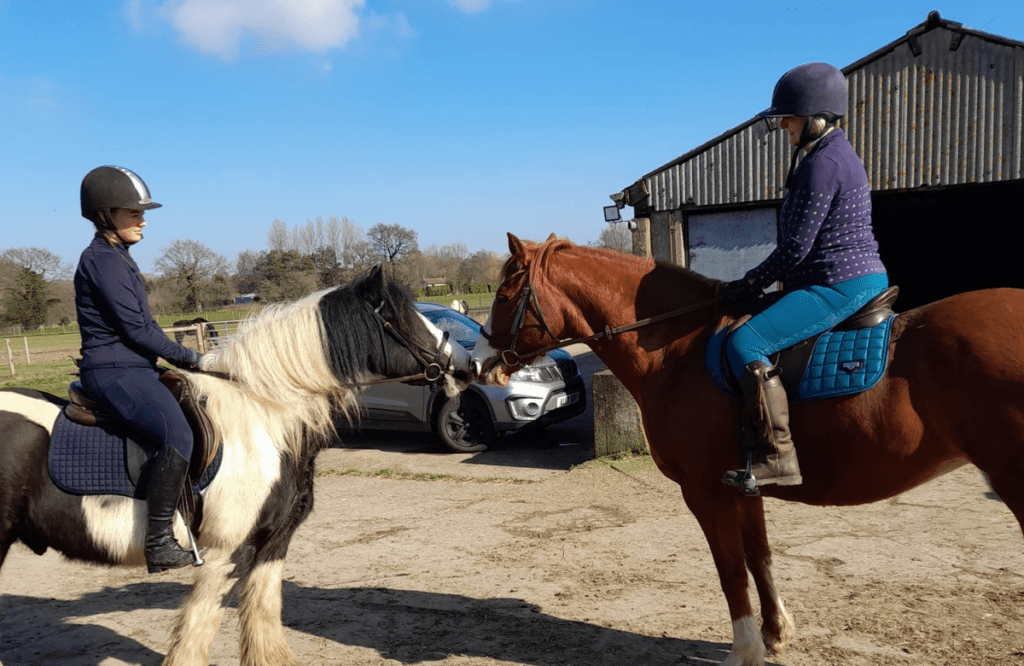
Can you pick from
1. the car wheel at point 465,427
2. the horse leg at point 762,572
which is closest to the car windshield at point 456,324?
the car wheel at point 465,427

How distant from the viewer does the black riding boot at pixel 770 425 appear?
10.2 ft

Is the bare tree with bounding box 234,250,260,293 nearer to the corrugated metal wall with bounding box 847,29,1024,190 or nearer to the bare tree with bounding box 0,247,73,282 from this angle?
the bare tree with bounding box 0,247,73,282

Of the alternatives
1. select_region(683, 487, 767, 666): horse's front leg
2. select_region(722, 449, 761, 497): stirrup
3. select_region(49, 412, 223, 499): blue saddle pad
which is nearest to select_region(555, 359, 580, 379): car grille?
select_region(683, 487, 767, 666): horse's front leg

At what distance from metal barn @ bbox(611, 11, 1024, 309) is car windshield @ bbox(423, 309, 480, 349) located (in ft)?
9.64

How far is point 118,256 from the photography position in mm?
3350

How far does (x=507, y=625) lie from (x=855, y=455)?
7.69 ft

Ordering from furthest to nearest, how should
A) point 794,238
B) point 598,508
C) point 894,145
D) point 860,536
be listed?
point 894,145, point 598,508, point 860,536, point 794,238

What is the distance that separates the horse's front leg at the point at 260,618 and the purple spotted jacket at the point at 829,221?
299 cm

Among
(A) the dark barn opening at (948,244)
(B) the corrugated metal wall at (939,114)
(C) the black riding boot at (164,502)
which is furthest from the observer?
(A) the dark barn opening at (948,244)

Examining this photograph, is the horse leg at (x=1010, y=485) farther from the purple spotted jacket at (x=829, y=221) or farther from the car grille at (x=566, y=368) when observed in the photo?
the car grille at (x=566, y=368)

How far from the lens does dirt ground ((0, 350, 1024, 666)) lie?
396 cm

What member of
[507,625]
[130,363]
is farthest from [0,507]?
[507,625]

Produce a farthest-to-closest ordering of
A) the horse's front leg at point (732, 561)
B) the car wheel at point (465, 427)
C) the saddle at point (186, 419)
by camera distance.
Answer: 1. the car wheel at point (465, 427)
2. the horse's front leg at point (732, 561)
3. the saddle at point (186, 419)

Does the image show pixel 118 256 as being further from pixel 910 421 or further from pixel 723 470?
pixel 910 421
